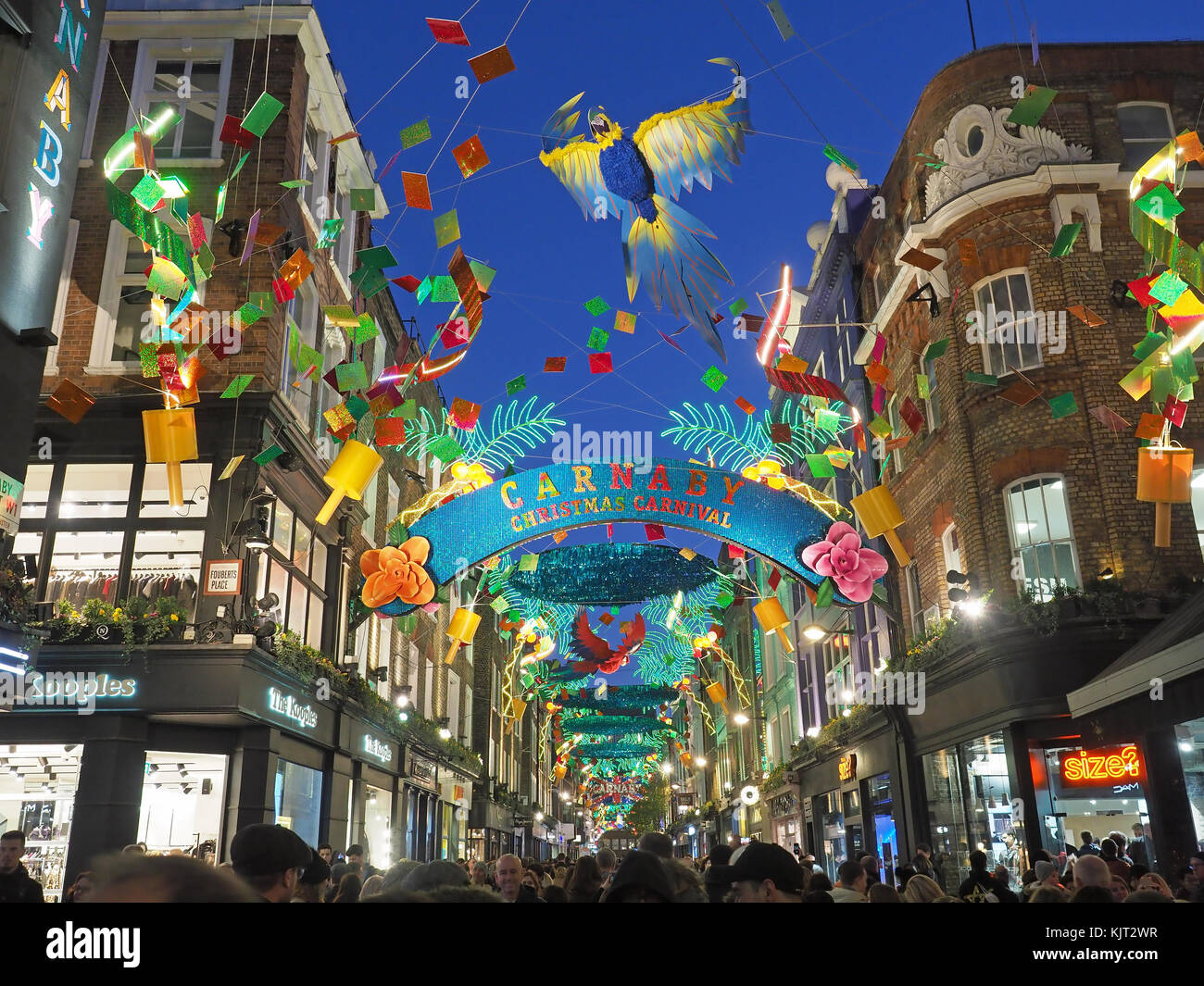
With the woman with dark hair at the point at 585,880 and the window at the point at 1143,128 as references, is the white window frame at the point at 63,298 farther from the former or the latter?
the window at the point at 1143,128

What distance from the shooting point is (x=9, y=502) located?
9.67 metres

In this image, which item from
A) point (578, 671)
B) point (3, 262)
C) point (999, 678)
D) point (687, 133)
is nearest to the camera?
point (3, 262)

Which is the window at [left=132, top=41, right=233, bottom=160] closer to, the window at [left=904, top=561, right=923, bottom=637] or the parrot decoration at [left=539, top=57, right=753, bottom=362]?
the parrot decoration at [left=539, top=57, right=753, bottom=362]

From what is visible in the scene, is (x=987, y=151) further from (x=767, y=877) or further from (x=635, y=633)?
(x=635, y=633)

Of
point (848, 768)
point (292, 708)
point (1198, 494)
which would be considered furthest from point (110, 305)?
point (848, 768)

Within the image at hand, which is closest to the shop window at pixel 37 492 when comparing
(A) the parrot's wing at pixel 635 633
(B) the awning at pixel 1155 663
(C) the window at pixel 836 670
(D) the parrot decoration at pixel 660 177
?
(D) the parrot decoration at pixel 660 177

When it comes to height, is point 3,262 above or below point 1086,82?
below

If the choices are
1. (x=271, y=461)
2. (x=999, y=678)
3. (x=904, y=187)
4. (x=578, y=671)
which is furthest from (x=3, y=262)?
(x=578, y=671)

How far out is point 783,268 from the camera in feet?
48.2

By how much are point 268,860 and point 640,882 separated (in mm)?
1615

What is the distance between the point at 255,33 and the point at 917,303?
46.8 ft

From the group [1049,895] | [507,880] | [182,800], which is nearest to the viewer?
[1049,895]
